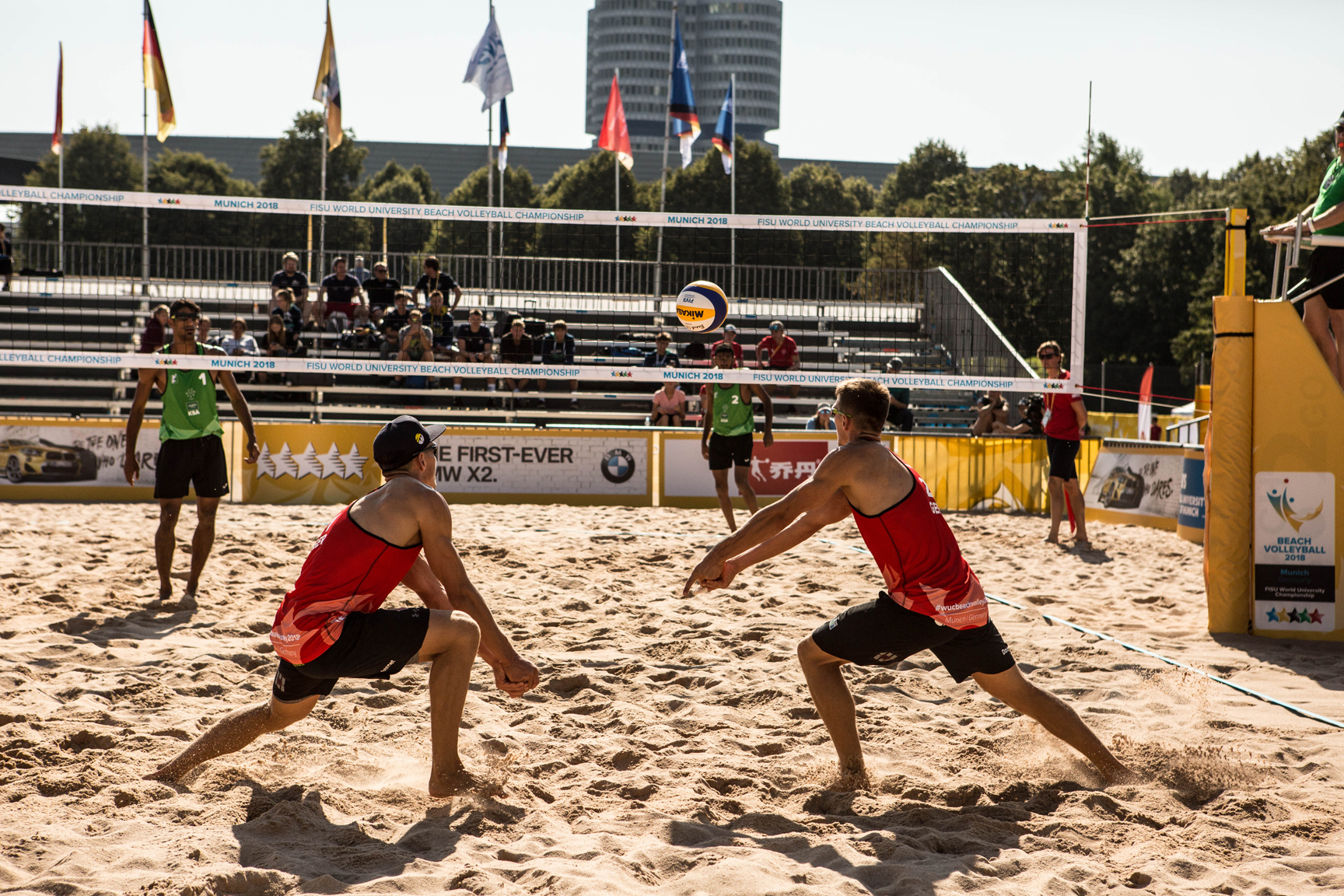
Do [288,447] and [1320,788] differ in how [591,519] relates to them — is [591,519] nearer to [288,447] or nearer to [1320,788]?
[288,447]

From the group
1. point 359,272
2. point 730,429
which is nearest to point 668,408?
point 730,429

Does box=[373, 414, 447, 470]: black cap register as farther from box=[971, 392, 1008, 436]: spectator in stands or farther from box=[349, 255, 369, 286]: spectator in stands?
box=[349, 255, 369, 286]: spectator in stands

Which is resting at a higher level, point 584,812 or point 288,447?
point 288,447

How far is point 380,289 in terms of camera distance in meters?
14.1

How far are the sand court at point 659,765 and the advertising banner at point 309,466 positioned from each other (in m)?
5.05

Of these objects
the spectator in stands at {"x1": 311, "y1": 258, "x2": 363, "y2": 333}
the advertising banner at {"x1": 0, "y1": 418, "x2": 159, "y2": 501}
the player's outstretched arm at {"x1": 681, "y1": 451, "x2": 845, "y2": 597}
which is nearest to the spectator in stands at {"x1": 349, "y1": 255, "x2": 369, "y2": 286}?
the spectator in stands at {"x1": 311, "y1": 258, "x2": 363, "y2": 333}

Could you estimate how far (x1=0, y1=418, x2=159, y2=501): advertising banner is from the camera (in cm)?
1172

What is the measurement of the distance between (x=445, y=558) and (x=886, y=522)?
1.39m

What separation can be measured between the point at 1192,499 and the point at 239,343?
10603 millimetres

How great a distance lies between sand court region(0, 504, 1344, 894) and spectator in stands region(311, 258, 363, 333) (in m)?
7.74

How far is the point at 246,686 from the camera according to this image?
15.4 ft

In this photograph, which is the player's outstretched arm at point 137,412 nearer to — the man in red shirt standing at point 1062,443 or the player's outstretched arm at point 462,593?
the player's outstretched arm at point 462,593

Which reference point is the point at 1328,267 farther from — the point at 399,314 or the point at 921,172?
the point at 921,172

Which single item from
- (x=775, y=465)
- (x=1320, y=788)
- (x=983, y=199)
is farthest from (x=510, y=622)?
(x=983, y=199)
